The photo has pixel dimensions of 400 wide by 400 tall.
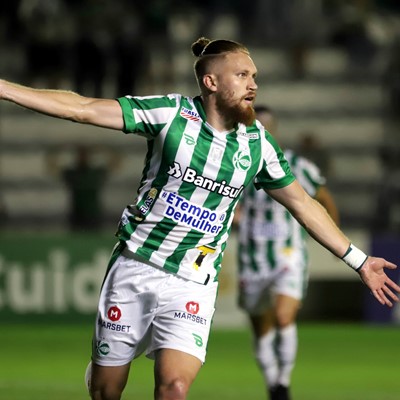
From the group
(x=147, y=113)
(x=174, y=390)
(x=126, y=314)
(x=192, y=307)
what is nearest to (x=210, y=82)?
(x=147, y=113)

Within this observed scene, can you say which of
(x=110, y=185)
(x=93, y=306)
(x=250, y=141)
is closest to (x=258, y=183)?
(x=250, y=141)

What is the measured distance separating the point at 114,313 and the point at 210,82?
4.10 ft

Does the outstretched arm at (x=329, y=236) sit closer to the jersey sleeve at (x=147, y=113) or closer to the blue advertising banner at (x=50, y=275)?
the jersey sleeve at (x=147, y=113)

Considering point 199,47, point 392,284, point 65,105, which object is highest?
point 199,47

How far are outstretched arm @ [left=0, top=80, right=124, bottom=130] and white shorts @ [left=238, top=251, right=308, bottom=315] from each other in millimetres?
4083

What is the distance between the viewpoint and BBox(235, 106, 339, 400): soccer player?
937cm

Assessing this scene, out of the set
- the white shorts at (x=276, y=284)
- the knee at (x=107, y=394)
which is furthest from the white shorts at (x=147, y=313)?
the white shorts at (x=276, y=284)

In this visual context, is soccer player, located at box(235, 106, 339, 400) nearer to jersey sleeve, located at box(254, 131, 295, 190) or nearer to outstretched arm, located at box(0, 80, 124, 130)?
jersey sleeve, located at box(254, 131, 295, 190)

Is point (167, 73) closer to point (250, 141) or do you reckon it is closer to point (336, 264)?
point (336, 264)

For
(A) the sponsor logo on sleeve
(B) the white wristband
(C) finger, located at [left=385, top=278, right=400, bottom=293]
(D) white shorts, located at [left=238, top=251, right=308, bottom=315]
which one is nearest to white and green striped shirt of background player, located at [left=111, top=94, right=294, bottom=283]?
(A) the sponsor logo on sleeve

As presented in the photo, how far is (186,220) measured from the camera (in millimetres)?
6004

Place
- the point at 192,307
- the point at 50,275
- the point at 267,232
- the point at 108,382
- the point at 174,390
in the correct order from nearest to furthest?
the point at 174,390, the point at 192,307, the point at 108,382, the point at 267,232, the point at 50,275

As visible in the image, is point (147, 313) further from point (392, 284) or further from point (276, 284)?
point (276, 284)

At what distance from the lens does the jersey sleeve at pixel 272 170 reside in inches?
242
